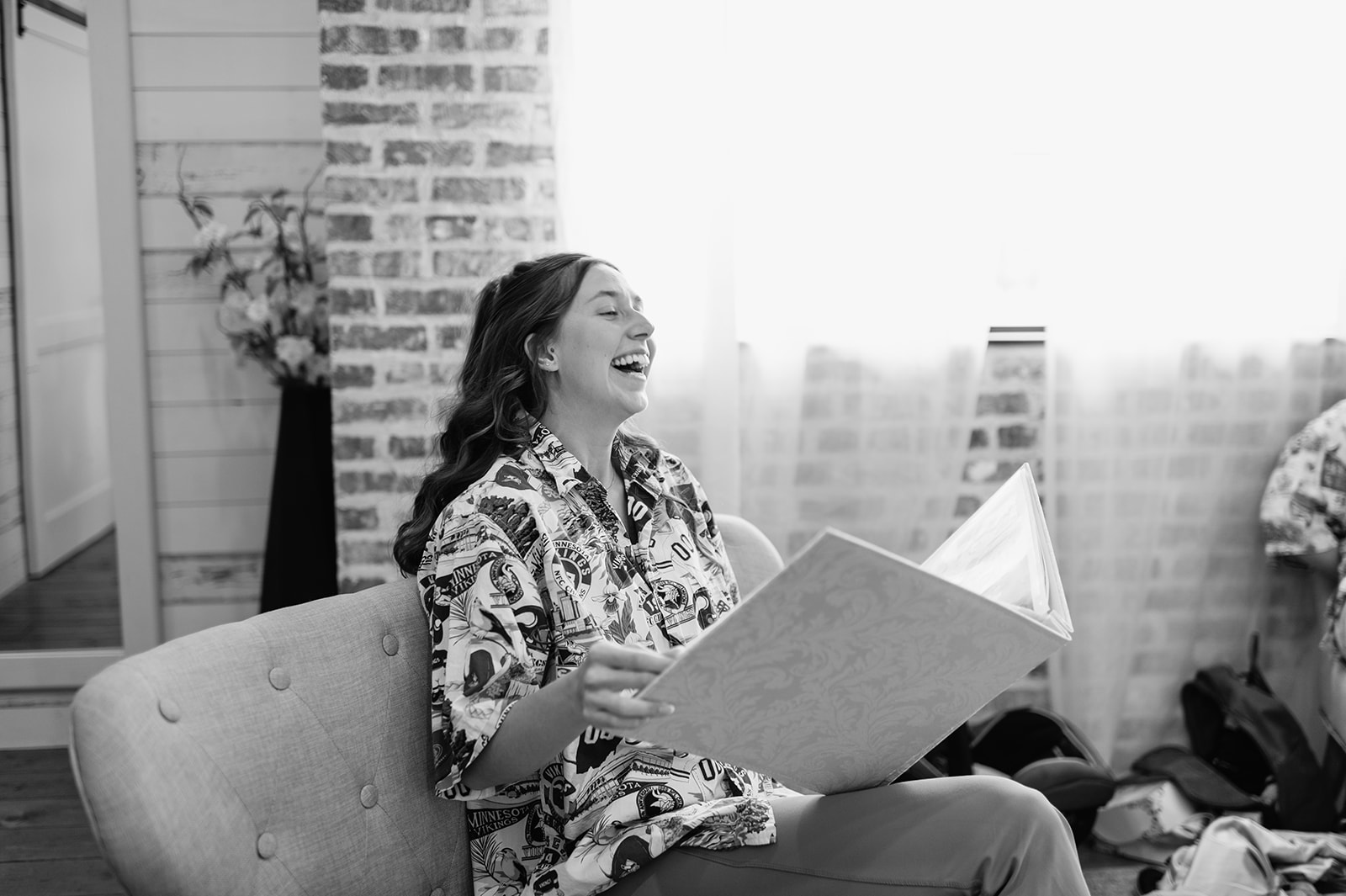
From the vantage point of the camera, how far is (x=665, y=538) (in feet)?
5.69

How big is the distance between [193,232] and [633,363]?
1.97 metres

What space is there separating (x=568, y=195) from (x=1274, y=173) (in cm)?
166

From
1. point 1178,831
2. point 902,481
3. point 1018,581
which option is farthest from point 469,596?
point 1178,831

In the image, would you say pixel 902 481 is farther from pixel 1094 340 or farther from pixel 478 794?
pixel 478 794

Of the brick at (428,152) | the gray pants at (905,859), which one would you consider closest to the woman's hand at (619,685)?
the gray pants at (905,859)

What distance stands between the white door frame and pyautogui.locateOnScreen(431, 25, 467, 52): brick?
1.12m

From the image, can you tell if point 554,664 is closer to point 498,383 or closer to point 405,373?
point 498,383

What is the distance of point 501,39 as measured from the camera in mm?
2594

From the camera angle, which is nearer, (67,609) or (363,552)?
(363,552)

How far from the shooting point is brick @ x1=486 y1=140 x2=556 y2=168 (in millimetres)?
2621

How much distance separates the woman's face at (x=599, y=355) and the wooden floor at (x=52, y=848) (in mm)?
1442

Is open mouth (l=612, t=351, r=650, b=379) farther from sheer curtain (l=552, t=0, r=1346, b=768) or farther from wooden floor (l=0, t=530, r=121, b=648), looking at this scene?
wooden floor (l=0, t=530, r=121, b=648)

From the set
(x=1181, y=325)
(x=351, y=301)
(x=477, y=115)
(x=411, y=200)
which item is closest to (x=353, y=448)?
(x=351, y=301)

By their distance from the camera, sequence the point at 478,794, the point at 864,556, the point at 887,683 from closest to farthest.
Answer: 1. the point at 864,556
2. the point at 887,683
3. the point at 478,794
